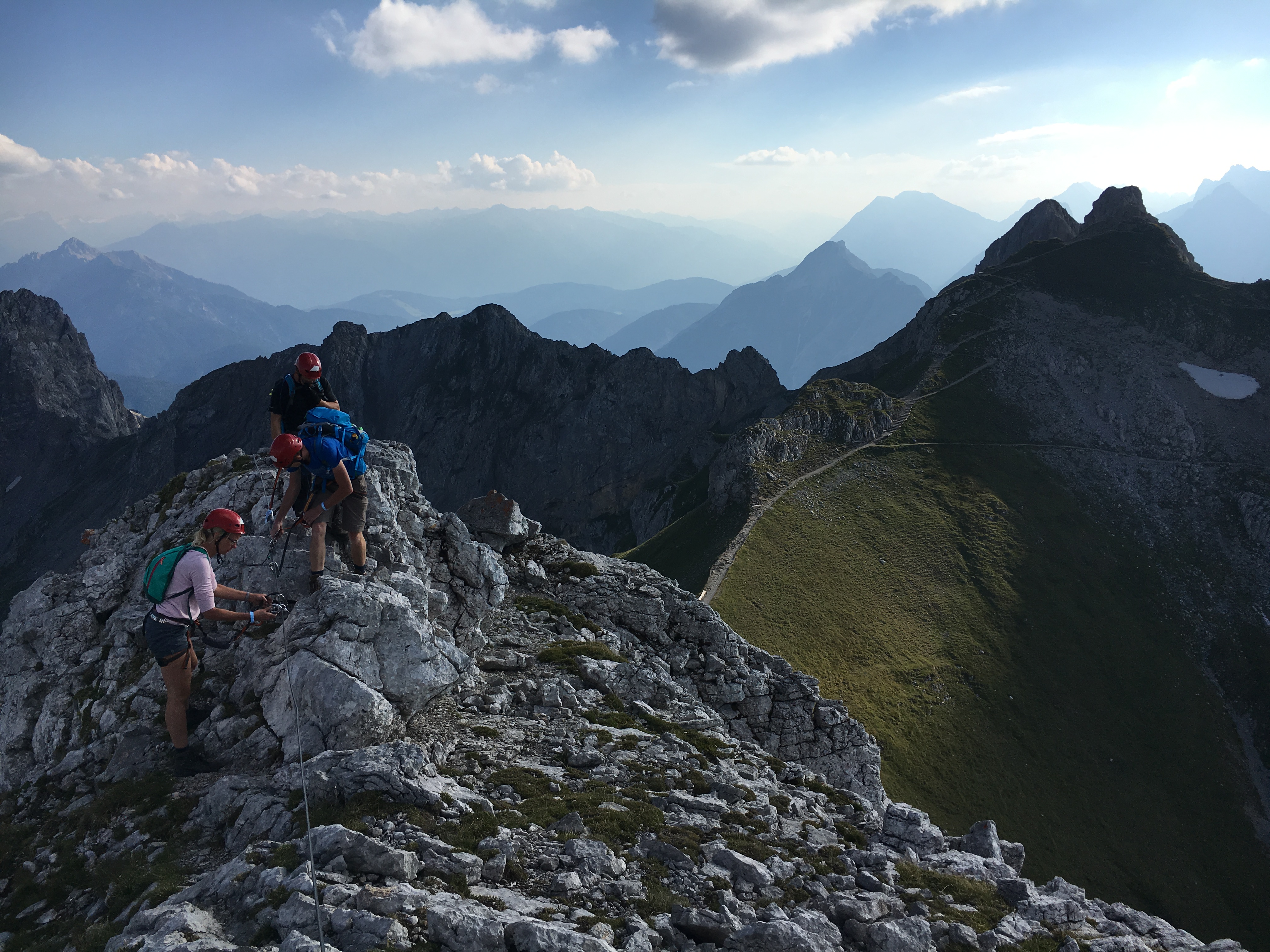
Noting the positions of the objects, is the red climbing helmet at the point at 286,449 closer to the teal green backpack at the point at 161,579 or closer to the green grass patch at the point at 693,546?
the teal green backpack at the point at 161,579

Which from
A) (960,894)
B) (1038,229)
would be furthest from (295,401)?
(1038,229)

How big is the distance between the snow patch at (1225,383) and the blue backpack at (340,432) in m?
138

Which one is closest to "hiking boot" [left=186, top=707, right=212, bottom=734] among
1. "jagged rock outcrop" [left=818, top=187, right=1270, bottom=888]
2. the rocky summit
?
the rocky summit

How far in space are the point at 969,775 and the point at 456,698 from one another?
51584 mm

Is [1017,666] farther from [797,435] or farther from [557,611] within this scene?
[557,611]

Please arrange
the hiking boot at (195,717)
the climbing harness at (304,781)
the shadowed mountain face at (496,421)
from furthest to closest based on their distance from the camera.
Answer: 1. the shadowed mountain face at (496,421)
2. the hiking boot at (195,717)
3. the climbing harness at (304,781)

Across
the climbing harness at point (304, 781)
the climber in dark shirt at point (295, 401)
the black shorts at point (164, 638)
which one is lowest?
the climbing harness at point (304, 781)

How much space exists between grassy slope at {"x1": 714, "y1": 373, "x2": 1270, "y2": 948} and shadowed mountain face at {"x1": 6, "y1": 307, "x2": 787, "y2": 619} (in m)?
81.7

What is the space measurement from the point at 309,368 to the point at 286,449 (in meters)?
3.68

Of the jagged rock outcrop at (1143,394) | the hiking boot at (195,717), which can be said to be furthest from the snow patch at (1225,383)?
the hiking boot at (195,717)

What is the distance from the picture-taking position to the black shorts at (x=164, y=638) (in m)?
12.1

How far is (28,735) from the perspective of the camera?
1512 cm

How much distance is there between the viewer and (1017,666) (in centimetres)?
6475

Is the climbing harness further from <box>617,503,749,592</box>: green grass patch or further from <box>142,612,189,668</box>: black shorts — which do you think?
<box>617,503,749,592</box>: green grass patch
